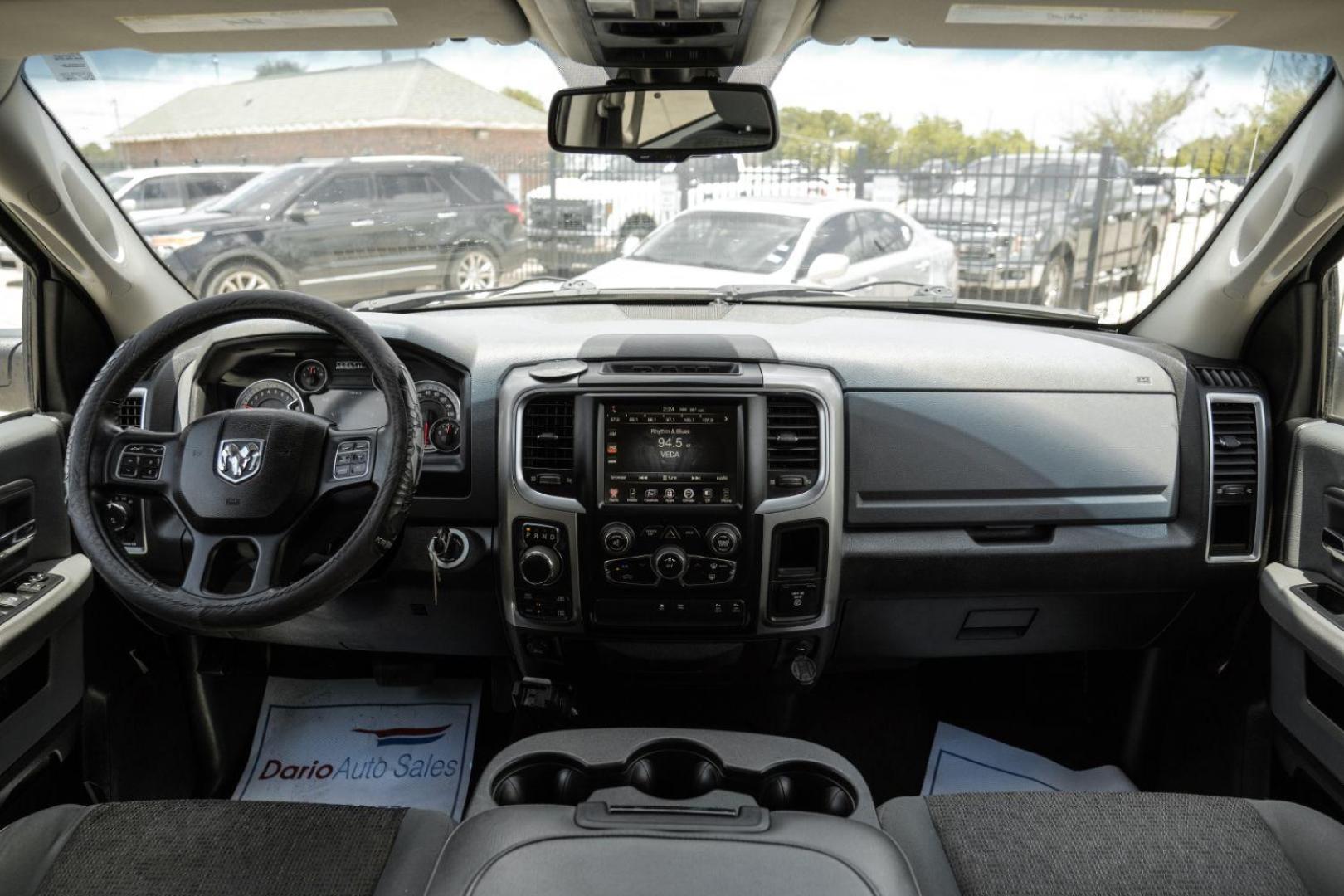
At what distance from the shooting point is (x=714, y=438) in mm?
2523

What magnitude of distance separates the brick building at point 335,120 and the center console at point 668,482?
893mm

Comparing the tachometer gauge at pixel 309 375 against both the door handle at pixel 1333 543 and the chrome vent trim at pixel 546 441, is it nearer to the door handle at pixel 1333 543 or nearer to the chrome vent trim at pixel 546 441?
the chrome vent trim at pixel 546 441

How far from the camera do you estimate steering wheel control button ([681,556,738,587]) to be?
2.55m

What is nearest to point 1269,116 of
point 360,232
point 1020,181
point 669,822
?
point 1020,181

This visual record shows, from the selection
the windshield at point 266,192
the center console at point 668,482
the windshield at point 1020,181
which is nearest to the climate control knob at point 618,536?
the center console at point 668,482

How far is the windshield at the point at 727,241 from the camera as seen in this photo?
318 centimetres

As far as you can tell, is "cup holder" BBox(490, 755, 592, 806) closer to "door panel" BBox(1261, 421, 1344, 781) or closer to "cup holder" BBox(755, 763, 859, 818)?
"cup holder" BBox(755, 763, 859, 818)

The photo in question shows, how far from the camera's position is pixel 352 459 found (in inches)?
83.4

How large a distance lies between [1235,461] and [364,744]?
2.75 m

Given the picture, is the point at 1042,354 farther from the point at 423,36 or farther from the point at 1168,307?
the point at 423,36

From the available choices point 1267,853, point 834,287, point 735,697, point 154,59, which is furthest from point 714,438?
point 154,59

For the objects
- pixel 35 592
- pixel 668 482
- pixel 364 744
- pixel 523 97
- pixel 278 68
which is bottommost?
pixel 364 744

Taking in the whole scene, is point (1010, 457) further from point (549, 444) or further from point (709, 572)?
point (549, 444)

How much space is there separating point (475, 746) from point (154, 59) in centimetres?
219
